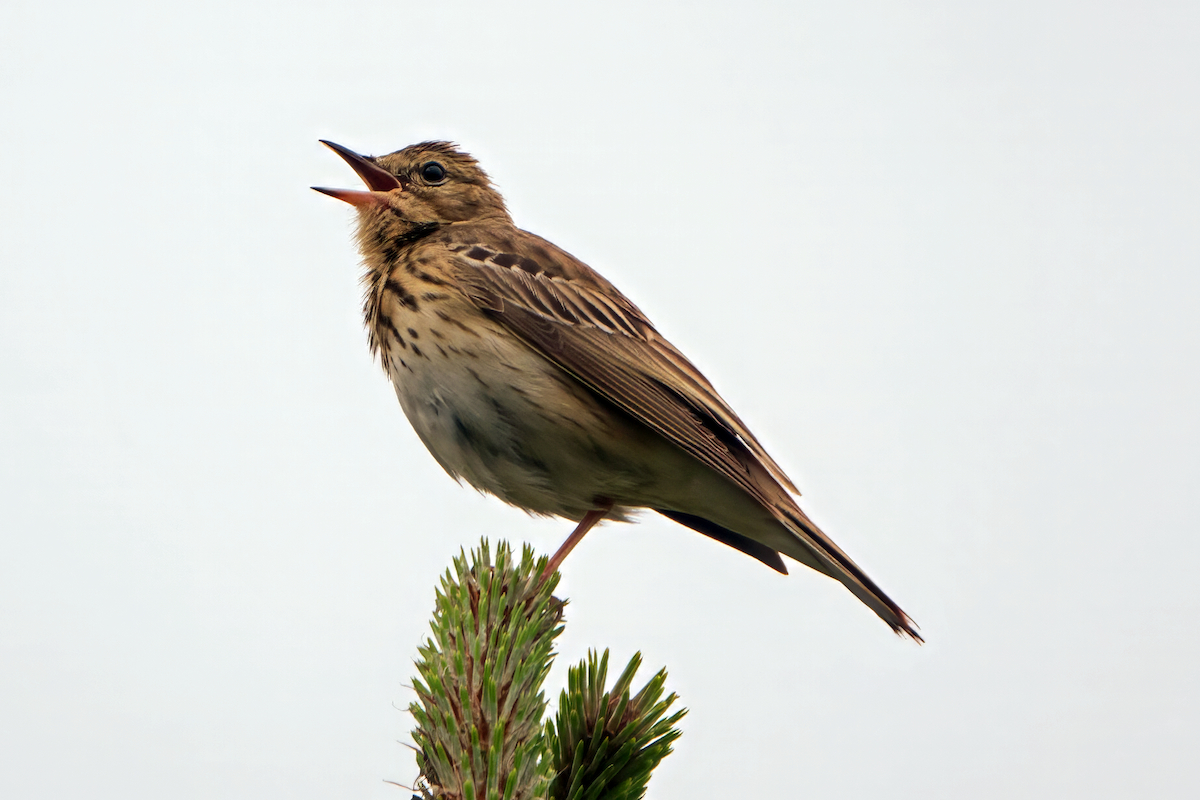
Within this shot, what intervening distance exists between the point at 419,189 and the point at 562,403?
228 centimetres

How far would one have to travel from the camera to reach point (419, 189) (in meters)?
7.35

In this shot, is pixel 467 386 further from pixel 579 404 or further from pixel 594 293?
pixel 594 293

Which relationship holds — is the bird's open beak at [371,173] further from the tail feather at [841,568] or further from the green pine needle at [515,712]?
the green pine needle at [515,712]

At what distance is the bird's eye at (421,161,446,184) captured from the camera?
745 centimetres

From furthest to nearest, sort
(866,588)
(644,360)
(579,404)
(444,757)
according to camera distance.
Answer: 1. (644,360)
2. (579,404)
3. (866,588)
4. (444,757)

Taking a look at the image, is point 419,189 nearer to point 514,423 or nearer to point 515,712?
point 514,423

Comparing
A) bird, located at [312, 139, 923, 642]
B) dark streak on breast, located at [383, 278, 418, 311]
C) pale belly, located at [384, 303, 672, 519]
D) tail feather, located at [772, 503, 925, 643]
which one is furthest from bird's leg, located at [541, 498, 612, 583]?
dark streak on breast, located at [383, 278, 418, 311]

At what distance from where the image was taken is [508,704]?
3.52 metres

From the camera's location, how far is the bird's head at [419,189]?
276 inches

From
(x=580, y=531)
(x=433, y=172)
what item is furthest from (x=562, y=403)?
(x=433, y=172)

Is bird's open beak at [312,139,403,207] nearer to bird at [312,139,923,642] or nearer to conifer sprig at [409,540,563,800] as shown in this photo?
bird at [312,139,923,642]

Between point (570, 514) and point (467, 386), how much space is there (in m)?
1.21

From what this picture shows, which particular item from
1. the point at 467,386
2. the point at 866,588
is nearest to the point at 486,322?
the point at 467,386

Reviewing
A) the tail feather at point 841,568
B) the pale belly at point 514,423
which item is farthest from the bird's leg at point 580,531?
the tail feather at point 841,568
